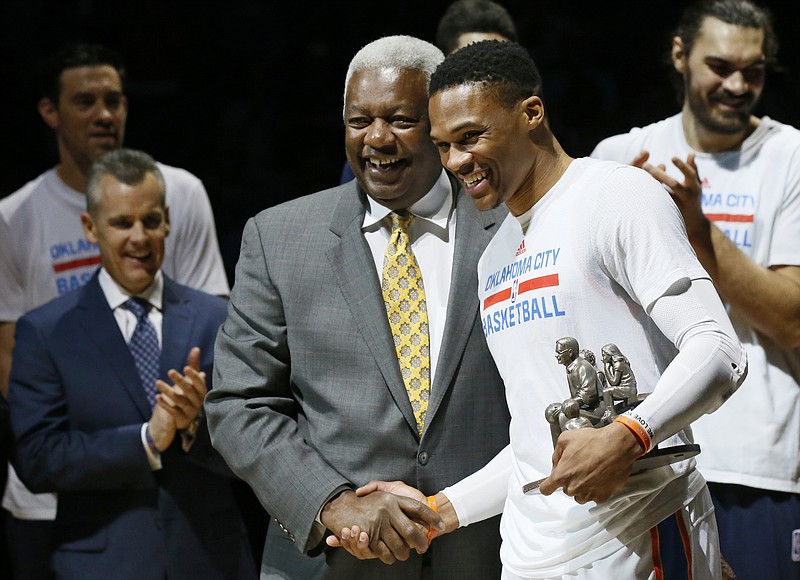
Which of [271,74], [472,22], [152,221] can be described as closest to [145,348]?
[152,221]

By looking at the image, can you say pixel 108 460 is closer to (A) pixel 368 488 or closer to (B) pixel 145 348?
(B) pixel 145 348

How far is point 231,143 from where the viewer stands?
584cm

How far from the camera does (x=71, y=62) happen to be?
4.62 meters

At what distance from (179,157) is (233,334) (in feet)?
9.91

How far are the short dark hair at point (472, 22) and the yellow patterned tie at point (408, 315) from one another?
5.22 ft

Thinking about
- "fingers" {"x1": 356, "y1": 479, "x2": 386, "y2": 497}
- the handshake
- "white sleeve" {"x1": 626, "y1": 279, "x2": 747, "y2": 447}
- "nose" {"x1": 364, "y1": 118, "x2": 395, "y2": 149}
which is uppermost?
"nose" {"x1": 364, "y1": 118, "x2": 395, "y2": 149}

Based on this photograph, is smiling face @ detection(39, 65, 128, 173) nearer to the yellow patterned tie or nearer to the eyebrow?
the yellow patterned tie

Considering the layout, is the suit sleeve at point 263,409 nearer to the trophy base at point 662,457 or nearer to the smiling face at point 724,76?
the trophy base at point 662,457

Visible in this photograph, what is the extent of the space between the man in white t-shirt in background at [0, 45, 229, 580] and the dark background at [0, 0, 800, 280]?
45.1 inches

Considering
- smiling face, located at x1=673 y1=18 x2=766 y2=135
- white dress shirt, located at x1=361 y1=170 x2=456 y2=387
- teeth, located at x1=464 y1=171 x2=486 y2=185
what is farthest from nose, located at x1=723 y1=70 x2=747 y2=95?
teeth, located at x1=464 y1=171 x2=486 y2=185

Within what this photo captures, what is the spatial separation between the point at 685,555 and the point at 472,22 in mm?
2533

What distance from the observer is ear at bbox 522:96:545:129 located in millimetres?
2523

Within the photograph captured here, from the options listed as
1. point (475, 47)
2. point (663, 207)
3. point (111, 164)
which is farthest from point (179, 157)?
point (663, 207)

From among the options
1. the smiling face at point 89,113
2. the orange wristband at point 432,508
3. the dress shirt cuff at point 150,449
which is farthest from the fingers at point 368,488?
the smiling face at point 89,113
